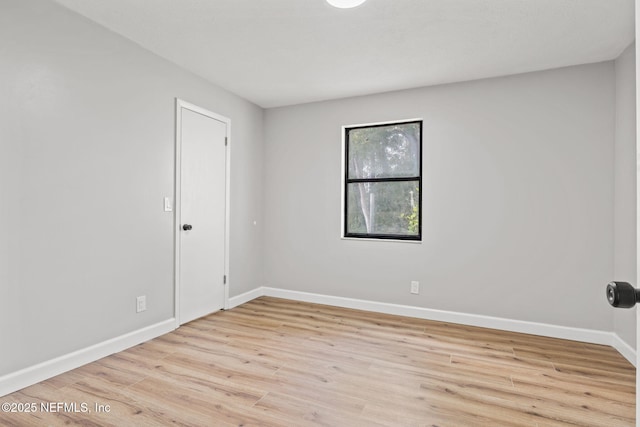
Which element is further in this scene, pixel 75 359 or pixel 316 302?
pixel 316 302

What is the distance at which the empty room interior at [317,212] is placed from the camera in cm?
207

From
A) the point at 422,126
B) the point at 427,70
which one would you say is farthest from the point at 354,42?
the point at 422,126

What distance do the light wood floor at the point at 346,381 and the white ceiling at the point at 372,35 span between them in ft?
8.08

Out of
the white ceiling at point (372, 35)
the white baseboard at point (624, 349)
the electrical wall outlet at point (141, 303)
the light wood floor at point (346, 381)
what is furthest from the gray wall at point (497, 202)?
the electrical wall outlet at point (141, 303)

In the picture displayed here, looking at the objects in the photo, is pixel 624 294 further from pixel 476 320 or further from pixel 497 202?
pixel 476 320

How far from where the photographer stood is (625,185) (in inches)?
106

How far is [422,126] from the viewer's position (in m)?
3.62

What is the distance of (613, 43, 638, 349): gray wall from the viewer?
2.57 metres

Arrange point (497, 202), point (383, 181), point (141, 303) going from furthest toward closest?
point (383, 181) → point (497, 202) → point (141, 303)

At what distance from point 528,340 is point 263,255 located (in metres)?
3.05

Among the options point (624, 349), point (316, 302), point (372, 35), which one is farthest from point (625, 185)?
point (316, 302)

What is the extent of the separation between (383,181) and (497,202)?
1180 mm

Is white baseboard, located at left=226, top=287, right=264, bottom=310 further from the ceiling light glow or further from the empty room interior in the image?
the ceiling light glow

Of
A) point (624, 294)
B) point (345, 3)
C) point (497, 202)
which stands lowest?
point (624, 294)
